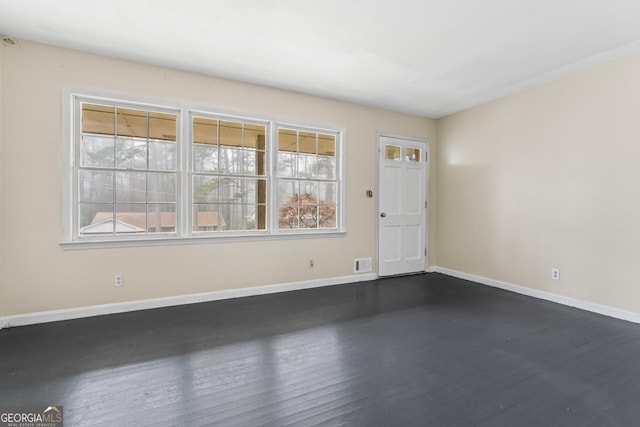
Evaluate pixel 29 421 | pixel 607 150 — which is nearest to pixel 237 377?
pixel 29 421

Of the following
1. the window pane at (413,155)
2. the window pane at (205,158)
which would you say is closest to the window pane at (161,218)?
the window pane at (205,158)

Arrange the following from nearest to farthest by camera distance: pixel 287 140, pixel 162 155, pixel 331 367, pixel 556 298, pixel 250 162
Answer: pixel 331 367, pixel 162 155, pixel 556 298, pixel 250 162, pixel 287 140

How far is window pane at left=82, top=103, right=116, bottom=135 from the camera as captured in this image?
317 centimetres

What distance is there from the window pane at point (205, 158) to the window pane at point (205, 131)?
0.06 meters

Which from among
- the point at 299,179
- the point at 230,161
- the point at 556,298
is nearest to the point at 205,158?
the point at 230,161

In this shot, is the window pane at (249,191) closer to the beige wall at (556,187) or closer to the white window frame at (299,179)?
the white window frame at (299,179)

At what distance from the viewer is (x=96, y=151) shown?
10.5 ft

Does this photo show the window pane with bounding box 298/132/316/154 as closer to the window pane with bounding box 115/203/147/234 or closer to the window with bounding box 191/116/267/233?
the window with bounding box 191/116/267/233

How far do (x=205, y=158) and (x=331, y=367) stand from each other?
9.05ft

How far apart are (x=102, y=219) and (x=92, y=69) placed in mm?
1537

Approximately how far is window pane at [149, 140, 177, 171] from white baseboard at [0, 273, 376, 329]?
149cm

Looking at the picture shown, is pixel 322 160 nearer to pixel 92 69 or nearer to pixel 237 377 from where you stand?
pixel 92 69

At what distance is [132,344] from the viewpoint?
Result: 2.50 m

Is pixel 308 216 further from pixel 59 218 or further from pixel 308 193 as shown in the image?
pixel 59 218
